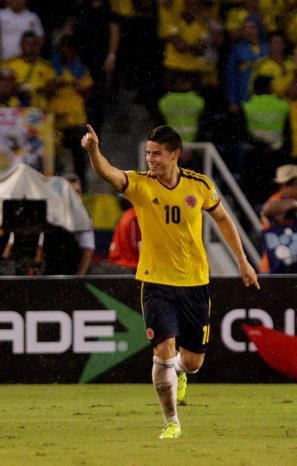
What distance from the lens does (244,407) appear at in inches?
293

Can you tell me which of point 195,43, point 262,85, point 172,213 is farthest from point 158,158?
point 195,43

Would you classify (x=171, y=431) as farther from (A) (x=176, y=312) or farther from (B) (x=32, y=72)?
(B) (x=32, y=72)

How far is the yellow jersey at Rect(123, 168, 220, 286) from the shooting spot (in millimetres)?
5914

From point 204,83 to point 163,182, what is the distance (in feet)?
17.2

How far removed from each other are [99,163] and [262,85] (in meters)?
6.01

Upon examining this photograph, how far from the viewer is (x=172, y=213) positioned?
19.5 feet

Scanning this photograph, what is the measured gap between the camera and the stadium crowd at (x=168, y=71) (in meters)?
10.7

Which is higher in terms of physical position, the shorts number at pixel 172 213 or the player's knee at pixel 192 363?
the shorts number at pixel 172 213

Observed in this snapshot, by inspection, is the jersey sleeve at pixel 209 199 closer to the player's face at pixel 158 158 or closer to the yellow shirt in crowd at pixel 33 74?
the player's face at pixel 158 158

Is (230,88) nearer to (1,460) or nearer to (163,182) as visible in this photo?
(163,182)

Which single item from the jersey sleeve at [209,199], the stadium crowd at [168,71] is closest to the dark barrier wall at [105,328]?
the stadium crowd at [168,71]

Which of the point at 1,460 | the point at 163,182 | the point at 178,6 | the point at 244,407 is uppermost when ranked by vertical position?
the point at 178,6

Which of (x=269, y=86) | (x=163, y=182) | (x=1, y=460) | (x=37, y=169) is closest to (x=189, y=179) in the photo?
(x=163, y=182)

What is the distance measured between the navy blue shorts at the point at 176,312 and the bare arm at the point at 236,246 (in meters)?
0.27
